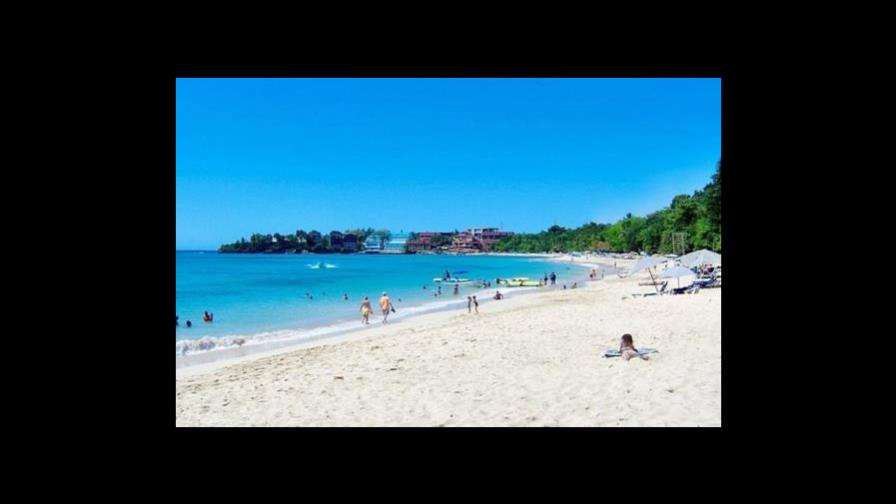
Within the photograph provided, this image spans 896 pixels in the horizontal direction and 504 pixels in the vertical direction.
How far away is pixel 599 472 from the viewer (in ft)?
4.85

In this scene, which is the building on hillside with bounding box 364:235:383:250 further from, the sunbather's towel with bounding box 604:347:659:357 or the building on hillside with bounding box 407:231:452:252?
the sunbather's towel with bounding box 604:347:659:357

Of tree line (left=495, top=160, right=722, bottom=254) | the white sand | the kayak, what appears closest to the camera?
the white sand

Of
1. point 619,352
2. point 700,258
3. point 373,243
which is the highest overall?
point 373,243

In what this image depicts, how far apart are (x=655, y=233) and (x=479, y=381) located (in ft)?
124

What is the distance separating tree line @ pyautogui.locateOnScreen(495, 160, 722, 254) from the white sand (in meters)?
1.32

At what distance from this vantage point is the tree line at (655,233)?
22.9 m

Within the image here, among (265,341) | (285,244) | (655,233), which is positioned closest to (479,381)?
(265,341)

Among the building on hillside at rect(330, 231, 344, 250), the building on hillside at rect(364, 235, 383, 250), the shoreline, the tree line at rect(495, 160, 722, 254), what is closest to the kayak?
the tree line at rect(495, 160, 722, 254)

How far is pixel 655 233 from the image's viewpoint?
124 feet

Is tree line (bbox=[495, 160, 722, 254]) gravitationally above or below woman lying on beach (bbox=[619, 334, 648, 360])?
above

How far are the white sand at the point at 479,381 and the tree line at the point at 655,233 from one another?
4.34ft

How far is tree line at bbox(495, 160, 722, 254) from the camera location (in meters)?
22.9

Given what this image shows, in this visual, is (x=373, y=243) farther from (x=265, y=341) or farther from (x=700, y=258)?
(x=265, y=341)
